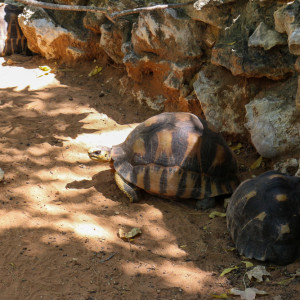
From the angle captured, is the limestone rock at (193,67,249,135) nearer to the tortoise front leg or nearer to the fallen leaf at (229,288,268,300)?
the tortoise front leg

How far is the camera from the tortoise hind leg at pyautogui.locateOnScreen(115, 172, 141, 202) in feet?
15.8

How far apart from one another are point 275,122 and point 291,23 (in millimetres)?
1180

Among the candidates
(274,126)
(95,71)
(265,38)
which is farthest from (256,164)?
(95,71)

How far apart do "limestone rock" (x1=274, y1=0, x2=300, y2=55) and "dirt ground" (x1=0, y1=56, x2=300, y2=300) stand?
62.6 inches

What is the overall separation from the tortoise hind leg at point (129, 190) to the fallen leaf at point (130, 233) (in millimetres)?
600

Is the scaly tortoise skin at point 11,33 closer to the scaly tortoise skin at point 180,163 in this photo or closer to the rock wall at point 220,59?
the rock wall at point 220,59

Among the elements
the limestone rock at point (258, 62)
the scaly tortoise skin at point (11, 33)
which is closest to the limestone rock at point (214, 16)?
the limestone rock at point (258, 62)

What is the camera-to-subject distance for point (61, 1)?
8164 mm

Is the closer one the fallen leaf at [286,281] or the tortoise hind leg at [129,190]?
the fallen leaf at [286,281]

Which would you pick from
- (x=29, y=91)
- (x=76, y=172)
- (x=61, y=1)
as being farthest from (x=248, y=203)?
(x=61, y=1)

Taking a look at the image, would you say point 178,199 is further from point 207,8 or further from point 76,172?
point 207,8

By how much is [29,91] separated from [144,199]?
11.1 ft

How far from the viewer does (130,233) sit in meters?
4.20

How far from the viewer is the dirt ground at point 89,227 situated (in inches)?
138
